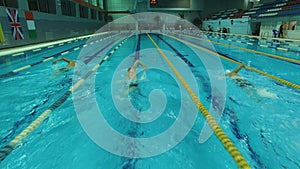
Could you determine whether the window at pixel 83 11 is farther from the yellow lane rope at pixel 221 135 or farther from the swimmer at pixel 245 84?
the yellow lane rope at pixel 221 135

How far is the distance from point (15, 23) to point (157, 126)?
9419mm

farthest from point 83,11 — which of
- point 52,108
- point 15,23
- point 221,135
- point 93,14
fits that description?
point 221,135

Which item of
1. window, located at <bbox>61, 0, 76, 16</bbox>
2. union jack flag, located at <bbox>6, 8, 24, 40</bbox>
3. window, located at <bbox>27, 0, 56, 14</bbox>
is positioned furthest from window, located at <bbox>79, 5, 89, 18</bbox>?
union jack flag, located at <bbox>6, 8, 24, 40</bbox>

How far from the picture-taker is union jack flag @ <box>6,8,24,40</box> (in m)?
8.48

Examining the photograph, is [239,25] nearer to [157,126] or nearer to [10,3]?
[10,3]

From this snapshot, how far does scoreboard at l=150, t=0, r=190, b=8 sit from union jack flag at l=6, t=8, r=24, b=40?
63.8 ft

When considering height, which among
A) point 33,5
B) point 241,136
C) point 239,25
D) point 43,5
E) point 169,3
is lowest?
point 241,136

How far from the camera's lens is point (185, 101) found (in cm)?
312

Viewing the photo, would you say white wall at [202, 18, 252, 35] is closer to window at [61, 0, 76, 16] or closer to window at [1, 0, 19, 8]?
A: window at [61, 0, 76, 16]

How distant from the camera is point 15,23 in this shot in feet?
28.5

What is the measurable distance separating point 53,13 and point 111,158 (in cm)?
1405

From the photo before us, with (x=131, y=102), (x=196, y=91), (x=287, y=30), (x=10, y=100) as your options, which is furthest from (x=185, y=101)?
(x=287, y=30)

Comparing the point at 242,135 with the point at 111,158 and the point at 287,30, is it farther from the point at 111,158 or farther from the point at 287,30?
the point at 287,30

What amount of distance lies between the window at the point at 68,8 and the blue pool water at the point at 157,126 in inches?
490
